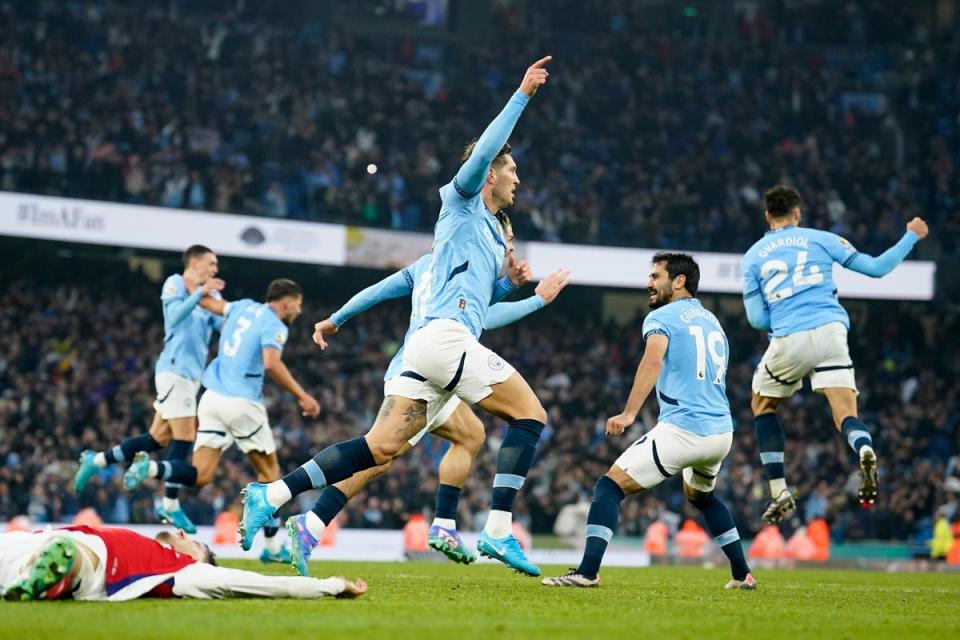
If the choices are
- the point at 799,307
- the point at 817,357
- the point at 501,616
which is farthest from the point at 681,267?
the point at 501,616

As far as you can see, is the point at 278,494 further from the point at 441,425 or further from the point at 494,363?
the point at 441,425

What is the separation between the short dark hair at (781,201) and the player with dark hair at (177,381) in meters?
5.28

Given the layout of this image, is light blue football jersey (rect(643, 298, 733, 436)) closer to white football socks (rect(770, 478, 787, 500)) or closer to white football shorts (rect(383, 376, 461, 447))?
white football shorts (rect(383, 376, 461, 447))

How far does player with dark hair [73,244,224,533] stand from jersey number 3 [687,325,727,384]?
209 inches

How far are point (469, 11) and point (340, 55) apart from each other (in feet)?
18.5

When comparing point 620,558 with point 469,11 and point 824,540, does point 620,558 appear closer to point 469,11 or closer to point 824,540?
point 824,540

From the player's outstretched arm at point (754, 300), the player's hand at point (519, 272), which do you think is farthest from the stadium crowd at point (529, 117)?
the player's hand at point (519, 272)

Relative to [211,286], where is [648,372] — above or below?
below

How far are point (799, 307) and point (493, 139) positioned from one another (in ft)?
12.2

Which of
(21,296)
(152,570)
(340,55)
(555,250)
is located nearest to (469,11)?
(340,55)

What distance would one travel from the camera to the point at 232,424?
1130 centimetres

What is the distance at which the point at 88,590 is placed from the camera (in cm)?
599

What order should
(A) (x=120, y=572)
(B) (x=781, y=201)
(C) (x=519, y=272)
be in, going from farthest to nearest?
(B) (x=781, y=201) < (C) (x=519, y=272) < (A) (x=120, y=572)

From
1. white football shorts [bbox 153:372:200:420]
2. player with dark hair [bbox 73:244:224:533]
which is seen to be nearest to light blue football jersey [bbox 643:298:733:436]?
player with dark hair [bbox 73:244:224:533]
